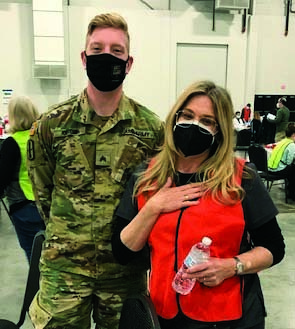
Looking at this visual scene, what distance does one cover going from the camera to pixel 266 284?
368 cm

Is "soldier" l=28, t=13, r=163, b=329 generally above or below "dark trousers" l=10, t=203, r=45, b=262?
above

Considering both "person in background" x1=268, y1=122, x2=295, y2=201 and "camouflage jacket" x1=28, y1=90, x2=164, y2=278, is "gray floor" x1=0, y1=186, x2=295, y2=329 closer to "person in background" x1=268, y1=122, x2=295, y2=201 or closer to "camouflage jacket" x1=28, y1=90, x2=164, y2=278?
"person in background" x1=268, y1=122, x2=295, y2=201

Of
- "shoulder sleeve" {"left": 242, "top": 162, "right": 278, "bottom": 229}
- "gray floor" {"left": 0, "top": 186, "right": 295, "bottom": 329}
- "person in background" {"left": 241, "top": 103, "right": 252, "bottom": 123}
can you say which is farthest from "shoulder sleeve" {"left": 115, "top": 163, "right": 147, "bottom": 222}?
"person in background" {"left": 241, "top": 103, "right": 252, "bottom": 123}

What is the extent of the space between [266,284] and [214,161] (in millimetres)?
2661

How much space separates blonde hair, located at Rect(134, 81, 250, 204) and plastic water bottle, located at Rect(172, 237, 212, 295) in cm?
15

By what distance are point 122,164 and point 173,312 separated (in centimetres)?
54

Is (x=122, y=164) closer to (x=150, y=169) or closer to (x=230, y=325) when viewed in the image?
(x=150, y=169)

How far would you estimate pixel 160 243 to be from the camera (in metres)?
1.31

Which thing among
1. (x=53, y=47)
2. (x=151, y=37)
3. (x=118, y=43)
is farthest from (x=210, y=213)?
(x=151, y=37)

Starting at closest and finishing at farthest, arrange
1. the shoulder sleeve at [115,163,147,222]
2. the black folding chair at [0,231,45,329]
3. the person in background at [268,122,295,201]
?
the shoulder sleeve at [115,163,147,222]
the black folding chair at [0,231,45,329]
the person in background at [268,122,295,201]

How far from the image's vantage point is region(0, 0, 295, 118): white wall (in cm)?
972

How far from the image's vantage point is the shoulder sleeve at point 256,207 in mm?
1284

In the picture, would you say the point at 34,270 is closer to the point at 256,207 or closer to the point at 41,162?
the point at 41,162

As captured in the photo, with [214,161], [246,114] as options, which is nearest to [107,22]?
[214,161]
